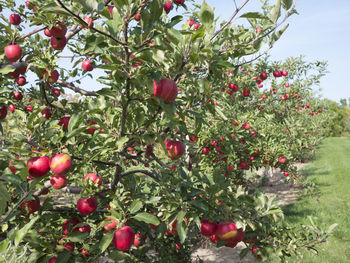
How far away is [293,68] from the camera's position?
6852 millimetres

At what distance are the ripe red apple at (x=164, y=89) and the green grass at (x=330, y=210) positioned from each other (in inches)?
69.2

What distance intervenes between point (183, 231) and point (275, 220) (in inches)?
34.4

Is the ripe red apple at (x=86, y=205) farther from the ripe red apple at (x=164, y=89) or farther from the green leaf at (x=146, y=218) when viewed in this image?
the ripe red apple at (x=164, y=89)

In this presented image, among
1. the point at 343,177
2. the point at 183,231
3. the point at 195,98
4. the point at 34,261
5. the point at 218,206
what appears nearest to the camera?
the point at 34,261

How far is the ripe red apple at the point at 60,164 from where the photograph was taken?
61.3 inches

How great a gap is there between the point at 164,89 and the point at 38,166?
91 cm

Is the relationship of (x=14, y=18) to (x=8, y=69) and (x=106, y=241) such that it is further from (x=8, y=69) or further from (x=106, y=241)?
(x=106, y=241)

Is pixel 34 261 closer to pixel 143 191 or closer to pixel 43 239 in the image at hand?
pixel 43 239

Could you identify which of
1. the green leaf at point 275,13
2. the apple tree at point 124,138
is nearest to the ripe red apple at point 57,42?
the apple tree at point 124,138

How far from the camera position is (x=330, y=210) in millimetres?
8250

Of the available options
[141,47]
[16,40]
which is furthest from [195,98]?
[16,40]

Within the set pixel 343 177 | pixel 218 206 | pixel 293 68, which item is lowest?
pixel 343 177

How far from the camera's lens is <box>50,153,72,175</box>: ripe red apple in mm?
1557

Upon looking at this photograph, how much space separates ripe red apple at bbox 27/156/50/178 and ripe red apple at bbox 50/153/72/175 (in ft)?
0.21
